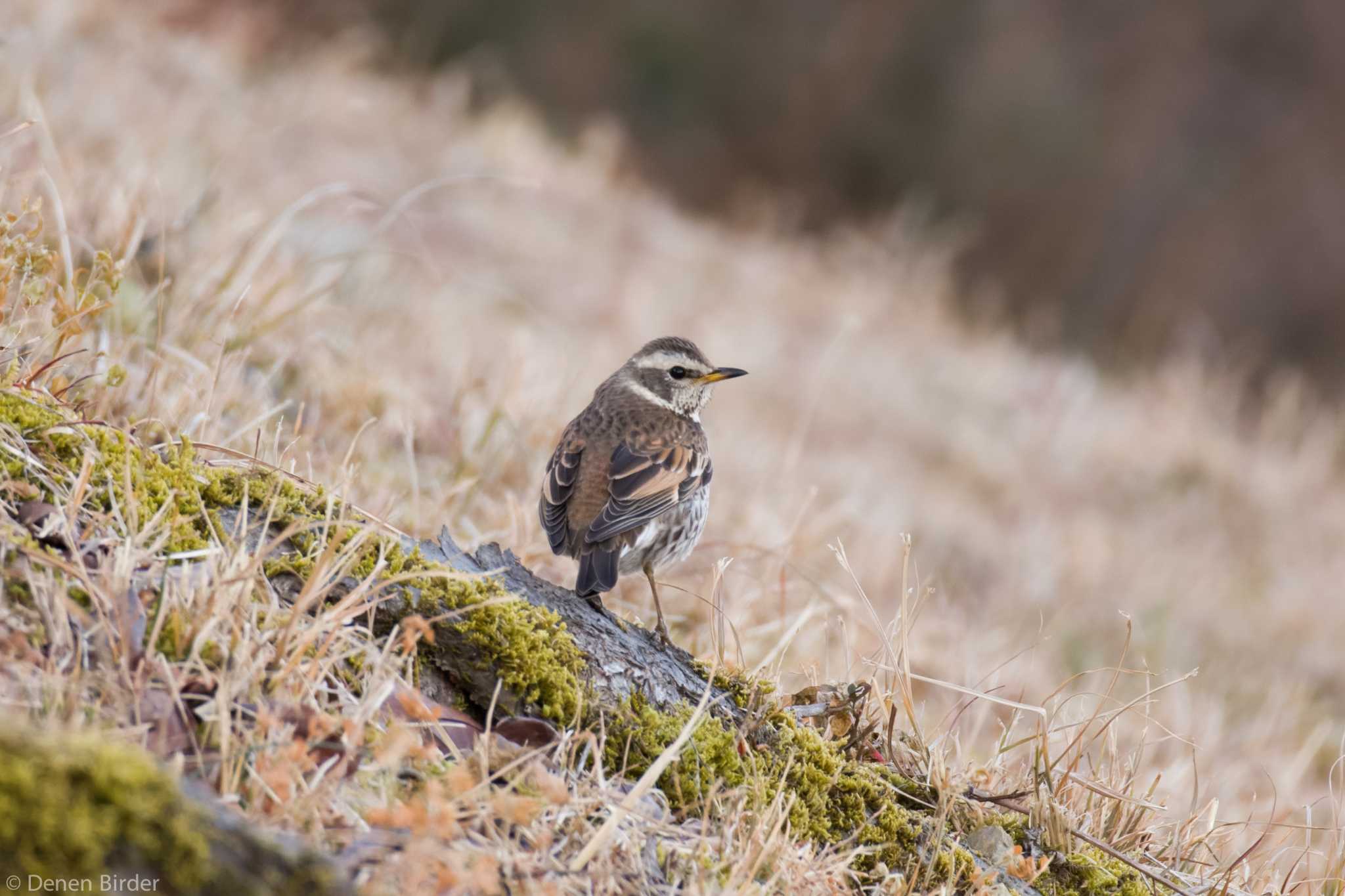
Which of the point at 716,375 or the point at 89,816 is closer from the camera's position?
the point at 89,816

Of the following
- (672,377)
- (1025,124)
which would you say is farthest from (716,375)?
(1025,124)

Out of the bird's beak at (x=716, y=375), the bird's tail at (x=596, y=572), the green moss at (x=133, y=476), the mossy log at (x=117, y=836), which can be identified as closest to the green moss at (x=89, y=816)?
the mossy log at (x=117, y=836)

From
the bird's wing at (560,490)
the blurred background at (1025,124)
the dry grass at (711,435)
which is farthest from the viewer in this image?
the blurred background at (1025,124)

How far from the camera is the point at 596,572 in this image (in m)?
3.67

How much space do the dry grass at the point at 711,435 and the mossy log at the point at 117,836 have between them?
0.26 m

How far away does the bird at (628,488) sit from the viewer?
13.0 feet

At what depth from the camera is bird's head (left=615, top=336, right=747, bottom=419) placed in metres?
4.99

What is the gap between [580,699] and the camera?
2.74 metres

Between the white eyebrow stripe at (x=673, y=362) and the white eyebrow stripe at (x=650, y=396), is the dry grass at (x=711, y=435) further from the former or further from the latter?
the white eyebrow stripe at (x=673, y=362)

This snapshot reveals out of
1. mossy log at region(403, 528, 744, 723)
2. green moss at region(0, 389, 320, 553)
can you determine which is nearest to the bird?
mossy log at region(403, 528, 744, 723)

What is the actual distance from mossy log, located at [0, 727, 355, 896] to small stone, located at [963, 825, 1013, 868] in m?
1.75

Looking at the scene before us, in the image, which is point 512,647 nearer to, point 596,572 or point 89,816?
point 596,572

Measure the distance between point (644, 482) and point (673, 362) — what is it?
961mm

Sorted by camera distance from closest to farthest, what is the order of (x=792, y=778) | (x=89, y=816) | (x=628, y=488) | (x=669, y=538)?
1. (x=89, y=816)
2. (x=792, y=778)
3. (x=628, y=488)
4. (x=669, y=538)
